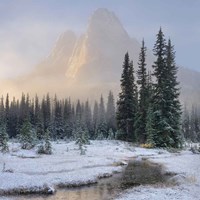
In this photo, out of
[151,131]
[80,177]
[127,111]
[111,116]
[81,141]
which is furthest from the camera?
[111,116]

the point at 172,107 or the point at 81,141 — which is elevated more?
the point at 172,107

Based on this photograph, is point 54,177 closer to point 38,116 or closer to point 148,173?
point 148,173

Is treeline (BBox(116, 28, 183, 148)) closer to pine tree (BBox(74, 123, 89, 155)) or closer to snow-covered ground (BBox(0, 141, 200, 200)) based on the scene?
pine tree (BBox(74, 123, 89, 155))

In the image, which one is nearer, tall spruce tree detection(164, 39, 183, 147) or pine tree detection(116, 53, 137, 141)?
tall spruce tree detection(164, 39, 183, 147)

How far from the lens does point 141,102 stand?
6375cm

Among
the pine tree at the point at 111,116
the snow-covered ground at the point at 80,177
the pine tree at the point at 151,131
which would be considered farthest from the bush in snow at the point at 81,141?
the pine tree at the point at 111,116

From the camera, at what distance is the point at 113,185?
24500 mm

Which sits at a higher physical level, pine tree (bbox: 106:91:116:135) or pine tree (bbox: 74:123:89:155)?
pine tree (bbox: 106:91:116:135)

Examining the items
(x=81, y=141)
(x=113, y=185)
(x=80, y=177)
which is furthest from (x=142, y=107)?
(x=113, y=185)

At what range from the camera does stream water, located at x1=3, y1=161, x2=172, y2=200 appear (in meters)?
20.9

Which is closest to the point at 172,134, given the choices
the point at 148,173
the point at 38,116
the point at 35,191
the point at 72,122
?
the point at 148,173

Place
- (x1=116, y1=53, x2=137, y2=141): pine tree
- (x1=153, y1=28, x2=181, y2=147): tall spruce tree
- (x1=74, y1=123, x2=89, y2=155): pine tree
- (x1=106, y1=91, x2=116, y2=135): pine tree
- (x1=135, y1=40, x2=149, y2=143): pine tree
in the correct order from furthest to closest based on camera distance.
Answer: (x1=106, y1=91, x2=116, y2=135): pine tree → (x1=116, y1=53, x2=137, y2=141): pine tree → (x1=135, y1=40, x2=149, y2=143): pine tree → (x1=153, y1=28, x2=181, y2=147): tall spruce tree → (x1=74, y1=123, x2=89, y2=155): pine tree

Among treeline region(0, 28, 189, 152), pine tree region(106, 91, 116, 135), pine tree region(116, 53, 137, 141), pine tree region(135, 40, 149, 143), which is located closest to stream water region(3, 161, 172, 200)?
treeline region(0, 28, 189, 152)

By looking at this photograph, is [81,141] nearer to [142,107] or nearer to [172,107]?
[172,107]
